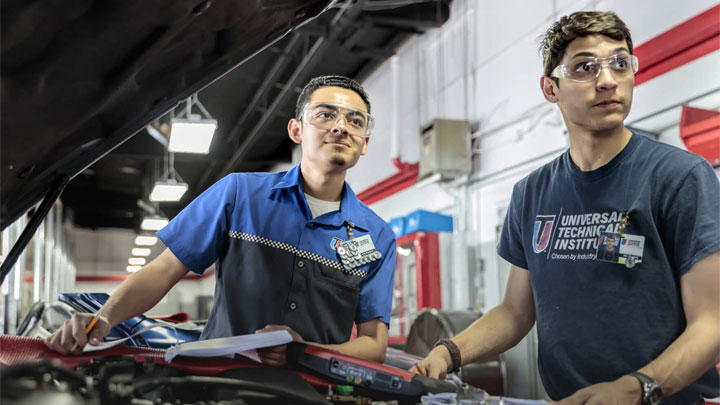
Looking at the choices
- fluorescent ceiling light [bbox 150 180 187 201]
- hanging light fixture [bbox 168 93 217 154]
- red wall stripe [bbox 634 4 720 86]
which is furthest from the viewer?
fluorescent ceiling light [bbox 150 180 187 201]

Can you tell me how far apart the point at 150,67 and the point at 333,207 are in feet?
2.67

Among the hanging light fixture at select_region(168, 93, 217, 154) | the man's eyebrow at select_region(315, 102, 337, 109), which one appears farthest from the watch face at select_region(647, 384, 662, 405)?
the hanging light fixture at select_region(168, 93, 217, 154)

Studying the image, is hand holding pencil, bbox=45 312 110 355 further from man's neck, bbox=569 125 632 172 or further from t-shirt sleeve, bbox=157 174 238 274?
man's neck, bbox=569 125 632 172

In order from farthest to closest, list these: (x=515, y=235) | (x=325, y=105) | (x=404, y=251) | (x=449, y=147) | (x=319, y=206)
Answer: (x=404, y=251)
(x=449, y=147)
(x=319, y=206)
(x=325, y=105)
(x=515, y=235)

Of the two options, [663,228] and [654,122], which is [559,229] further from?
[654,122]

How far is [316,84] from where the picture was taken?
5.79 feet

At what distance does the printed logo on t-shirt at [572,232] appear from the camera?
4.41ft

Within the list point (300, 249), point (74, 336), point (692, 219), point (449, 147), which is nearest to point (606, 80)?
point (692, 219)

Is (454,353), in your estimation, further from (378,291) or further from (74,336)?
(74,336)

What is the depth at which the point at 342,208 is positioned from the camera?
1.80 m

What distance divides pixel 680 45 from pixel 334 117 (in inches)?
108

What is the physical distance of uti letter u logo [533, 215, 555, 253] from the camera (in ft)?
4.79

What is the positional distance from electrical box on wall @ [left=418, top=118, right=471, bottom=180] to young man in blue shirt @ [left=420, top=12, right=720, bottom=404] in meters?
4.54

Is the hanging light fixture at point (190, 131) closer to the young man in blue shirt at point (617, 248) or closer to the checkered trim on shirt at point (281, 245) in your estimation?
the checkered trim on shirt at point (281, 245)
